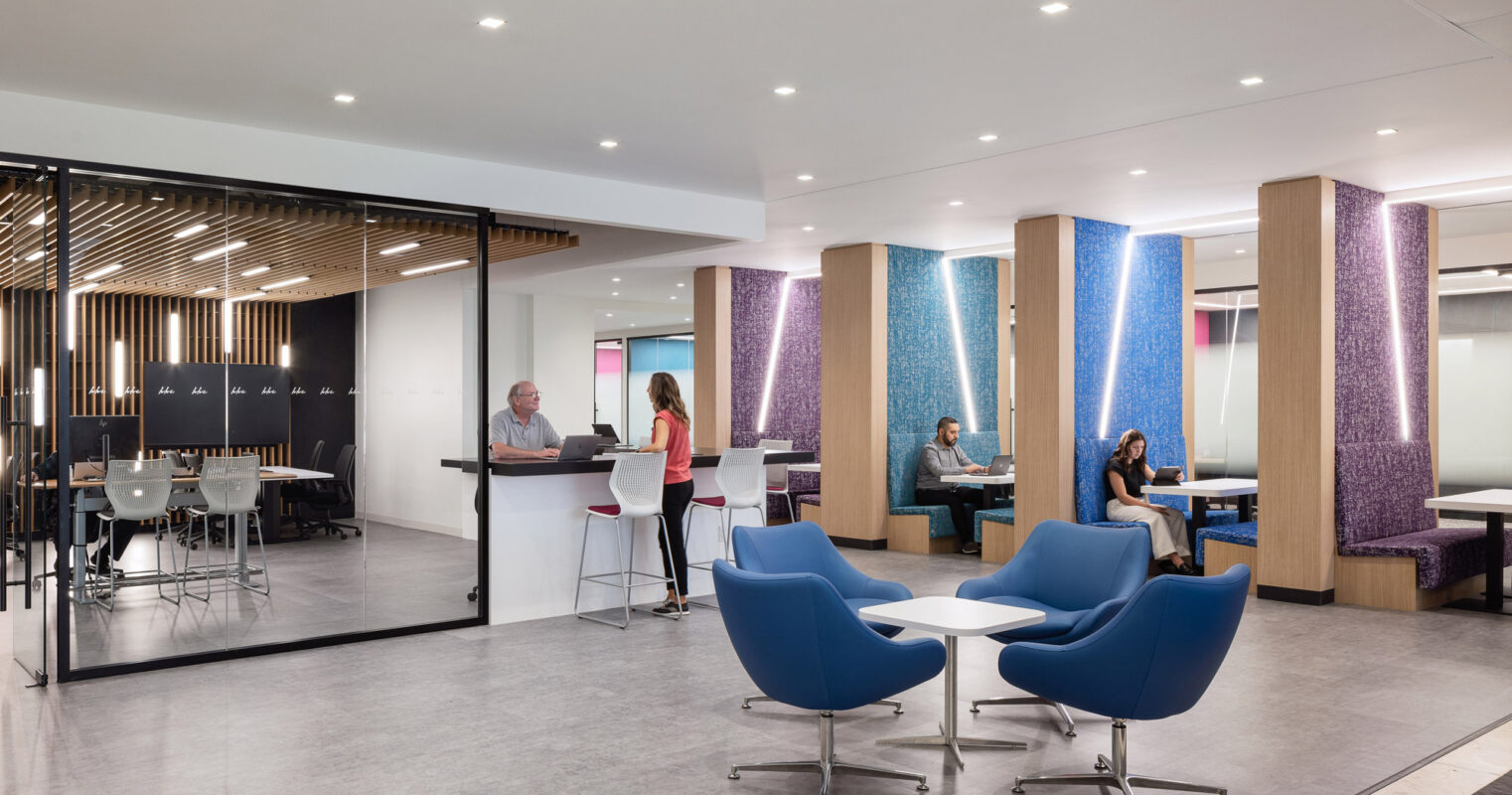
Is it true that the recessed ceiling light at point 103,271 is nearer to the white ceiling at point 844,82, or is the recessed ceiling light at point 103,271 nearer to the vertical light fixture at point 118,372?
the vertical light fixture at point 118,372

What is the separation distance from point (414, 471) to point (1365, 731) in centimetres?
518

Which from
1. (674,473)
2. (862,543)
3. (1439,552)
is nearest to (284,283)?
(674,473)

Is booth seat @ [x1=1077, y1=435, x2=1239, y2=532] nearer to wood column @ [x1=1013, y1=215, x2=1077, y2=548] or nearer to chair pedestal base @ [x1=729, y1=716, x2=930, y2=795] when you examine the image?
wood column @ [x1=1013, y1=215, x2=1077, y2=548]

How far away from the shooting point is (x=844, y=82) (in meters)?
5.20

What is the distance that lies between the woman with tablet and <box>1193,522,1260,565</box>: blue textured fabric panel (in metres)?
0.17

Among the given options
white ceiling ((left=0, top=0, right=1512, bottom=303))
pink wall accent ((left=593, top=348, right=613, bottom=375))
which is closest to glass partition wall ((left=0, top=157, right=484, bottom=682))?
white ceiling ((left=0, top=0, right=1512, bottom=303))

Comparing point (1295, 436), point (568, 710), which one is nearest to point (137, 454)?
point (568, 710)

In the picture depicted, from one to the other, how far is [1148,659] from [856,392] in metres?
6.95

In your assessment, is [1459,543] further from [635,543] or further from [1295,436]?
[635,543]

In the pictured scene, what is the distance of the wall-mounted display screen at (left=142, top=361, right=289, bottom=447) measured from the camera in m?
5.66

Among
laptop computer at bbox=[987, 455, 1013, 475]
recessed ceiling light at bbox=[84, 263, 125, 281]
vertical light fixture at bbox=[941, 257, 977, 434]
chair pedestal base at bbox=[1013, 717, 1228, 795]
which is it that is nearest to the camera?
chair pedestal base at bbox=[1013, 717, 1228, 795]

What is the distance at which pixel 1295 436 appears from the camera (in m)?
7.57

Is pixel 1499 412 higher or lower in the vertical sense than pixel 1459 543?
higher

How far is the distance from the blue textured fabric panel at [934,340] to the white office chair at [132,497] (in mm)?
6643
